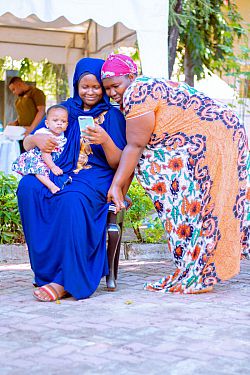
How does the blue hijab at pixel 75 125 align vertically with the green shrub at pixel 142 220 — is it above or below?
above

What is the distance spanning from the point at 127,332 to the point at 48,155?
1641mm

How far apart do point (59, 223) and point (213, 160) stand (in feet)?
3.66

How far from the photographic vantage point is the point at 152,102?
16.3 ft

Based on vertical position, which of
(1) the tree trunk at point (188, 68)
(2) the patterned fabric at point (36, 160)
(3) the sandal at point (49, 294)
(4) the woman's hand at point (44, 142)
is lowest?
(3) the sandal at point (49, 294)

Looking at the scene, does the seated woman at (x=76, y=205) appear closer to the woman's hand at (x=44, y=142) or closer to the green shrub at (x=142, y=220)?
the woman's hand at (x=44, y=142)

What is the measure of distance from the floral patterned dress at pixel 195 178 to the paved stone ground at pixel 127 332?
0.23 metres

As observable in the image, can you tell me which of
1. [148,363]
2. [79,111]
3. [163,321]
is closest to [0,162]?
[79,111]

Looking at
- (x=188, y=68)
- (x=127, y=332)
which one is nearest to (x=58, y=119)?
(x=127, y=332)

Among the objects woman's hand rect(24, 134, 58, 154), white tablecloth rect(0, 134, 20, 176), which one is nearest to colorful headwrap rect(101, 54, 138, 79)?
woman's hand rect(24, 134, 58, 154)

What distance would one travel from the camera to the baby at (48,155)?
517 centimetres

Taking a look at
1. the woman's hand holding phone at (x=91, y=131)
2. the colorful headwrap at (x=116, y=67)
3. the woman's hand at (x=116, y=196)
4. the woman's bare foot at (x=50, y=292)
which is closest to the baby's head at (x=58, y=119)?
the woman's hand holding phone at (x=91, y=131)

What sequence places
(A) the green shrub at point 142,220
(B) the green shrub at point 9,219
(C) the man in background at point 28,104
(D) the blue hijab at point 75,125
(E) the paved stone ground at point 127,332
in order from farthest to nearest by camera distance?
(C) the man in background at point 28,104 < (A) the green shrub at point 142,220 < (B) the green shrub at point 9,219 < (D) the blue hijab at point 75,125 < (E) the paved stone ground at point 127,332

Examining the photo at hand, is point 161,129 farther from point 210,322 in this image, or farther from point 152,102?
point 210,322

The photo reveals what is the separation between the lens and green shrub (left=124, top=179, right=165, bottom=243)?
6.80 metres
